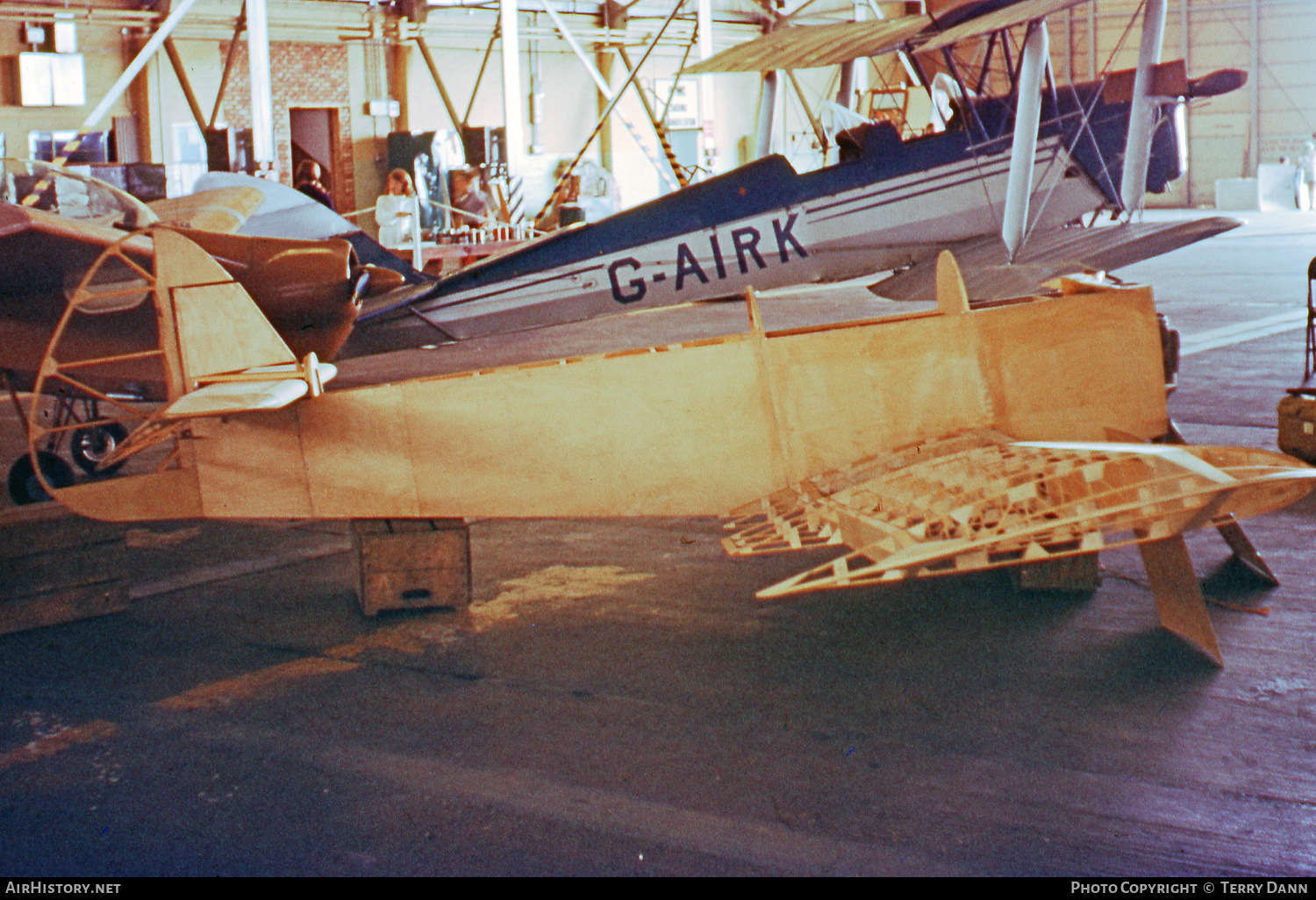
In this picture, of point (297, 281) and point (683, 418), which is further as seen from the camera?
point (297, 281)

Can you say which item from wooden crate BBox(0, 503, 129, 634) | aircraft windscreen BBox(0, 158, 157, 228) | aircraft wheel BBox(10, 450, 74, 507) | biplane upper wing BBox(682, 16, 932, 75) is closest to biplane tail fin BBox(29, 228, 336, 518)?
wooden crate BBox(0, 503, 129, 634)

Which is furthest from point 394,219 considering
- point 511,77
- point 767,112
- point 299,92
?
point 767,112

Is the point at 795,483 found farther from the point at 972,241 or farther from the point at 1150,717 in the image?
the point at 972,241

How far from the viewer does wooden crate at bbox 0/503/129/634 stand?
484 centimetres

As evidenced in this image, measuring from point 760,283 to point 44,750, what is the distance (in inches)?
254

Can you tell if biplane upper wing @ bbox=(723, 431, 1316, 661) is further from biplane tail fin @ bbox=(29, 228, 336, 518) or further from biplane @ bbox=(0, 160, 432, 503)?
biplane @ bbox=(0, 160, 432, 503)

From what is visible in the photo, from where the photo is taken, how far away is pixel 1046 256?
344 inches

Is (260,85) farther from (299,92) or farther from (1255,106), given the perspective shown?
(1255,106)

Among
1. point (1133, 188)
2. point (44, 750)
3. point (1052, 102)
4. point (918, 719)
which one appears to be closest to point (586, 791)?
point (918, 719)

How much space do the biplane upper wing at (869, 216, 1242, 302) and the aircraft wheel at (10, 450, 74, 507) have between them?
538 centimetres

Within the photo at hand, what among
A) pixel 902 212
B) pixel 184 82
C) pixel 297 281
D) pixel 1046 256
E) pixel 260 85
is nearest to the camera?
pixel 297 281

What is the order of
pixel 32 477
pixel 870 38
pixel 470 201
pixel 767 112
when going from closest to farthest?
pixel 32 477
pixel 870 38
pixel 767 112
pixel 470 201

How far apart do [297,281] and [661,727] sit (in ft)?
12.0

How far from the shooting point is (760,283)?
908 centimetres
